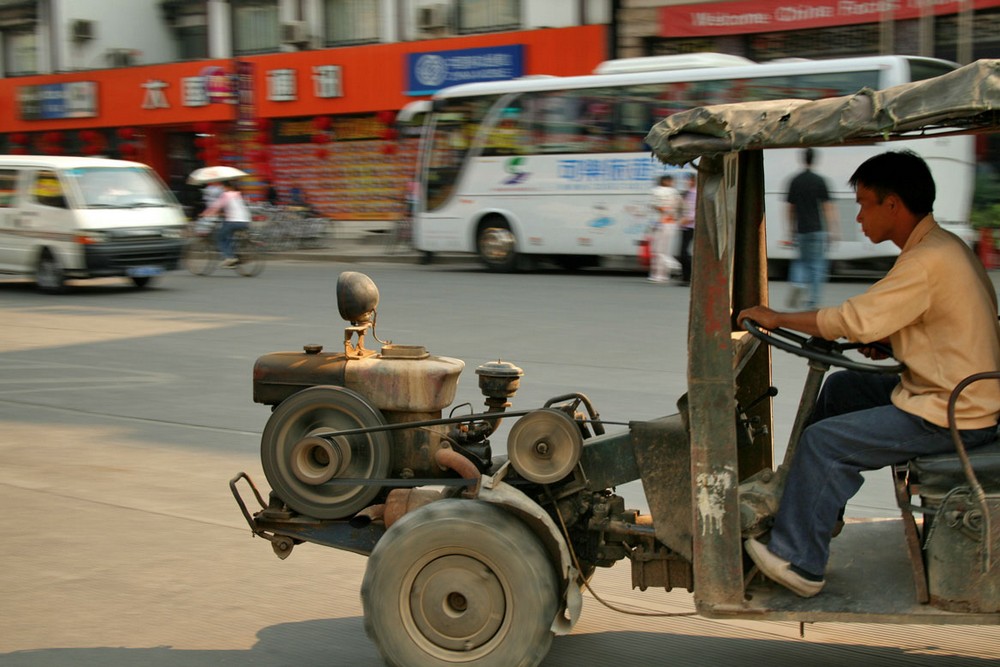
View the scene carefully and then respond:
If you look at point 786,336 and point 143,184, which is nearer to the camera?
point 786,336

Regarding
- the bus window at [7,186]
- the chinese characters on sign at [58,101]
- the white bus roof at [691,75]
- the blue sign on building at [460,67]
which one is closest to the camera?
the white bus roof at [691,75]

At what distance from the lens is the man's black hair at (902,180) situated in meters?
3.36

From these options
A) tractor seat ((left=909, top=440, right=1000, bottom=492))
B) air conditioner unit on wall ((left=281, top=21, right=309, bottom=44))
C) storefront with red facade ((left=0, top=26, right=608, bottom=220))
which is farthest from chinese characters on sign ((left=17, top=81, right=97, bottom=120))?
tractor seat ((left=909, top=440, right=1000, bottom=492))

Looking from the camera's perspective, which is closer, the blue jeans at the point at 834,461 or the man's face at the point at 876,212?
the blue jeans at the point at 834,461

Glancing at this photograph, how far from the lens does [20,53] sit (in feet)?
112

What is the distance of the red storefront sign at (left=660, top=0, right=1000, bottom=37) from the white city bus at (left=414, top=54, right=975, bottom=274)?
3.39m

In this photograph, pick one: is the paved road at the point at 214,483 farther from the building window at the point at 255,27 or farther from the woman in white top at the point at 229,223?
the building window at the point at 255,27

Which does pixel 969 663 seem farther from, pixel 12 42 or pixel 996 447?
pixel 12 42

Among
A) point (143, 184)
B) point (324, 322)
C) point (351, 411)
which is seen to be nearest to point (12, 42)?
point (143, 184)

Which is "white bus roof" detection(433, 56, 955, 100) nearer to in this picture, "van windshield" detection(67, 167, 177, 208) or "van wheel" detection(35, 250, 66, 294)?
"van windshield" detection(67, 167, 177, 208)

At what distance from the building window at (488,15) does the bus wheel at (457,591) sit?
73.8 feet

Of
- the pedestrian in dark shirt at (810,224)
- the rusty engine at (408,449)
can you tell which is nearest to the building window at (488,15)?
the pedestrian in dark shirt at (810,224)

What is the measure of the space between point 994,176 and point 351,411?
16.9 meters

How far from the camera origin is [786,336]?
3.54 meters
